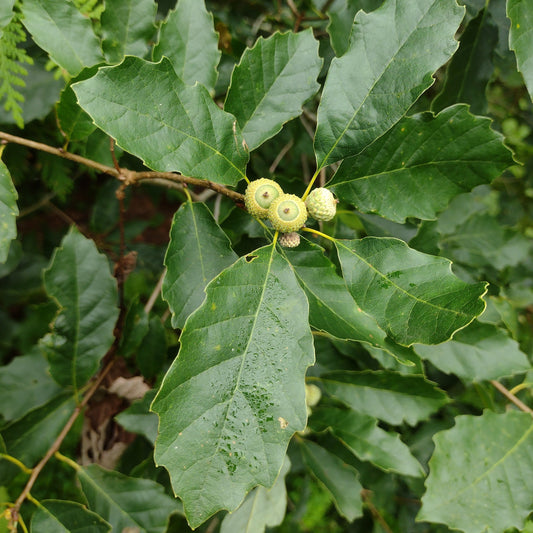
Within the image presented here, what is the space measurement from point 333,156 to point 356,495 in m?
1.01

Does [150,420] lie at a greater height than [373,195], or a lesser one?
lesser

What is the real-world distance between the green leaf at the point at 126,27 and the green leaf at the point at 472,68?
0.80 m

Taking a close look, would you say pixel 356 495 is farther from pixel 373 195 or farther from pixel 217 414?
pixel 373 195

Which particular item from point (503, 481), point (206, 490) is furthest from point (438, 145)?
point (503, 481)

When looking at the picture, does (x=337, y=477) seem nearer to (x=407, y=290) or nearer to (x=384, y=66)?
(x=407, y=290)

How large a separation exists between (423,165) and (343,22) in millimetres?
455

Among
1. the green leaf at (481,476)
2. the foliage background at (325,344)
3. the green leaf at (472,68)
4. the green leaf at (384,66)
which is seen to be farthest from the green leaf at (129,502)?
the green leaf at (472,68)

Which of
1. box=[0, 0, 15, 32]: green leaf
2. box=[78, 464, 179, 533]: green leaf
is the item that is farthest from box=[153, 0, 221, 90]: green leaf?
box=[78, 464, 179, 533]: green leaf

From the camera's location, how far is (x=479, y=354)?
1.27 m

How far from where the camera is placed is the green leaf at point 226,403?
752 millimetres

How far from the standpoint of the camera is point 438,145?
0.92m

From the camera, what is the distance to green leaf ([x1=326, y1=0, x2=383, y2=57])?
3.64 feet

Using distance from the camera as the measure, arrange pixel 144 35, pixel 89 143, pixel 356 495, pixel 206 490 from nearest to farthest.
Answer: pixel 206 490 → pixel 144 35 → pixel 89 143 → pixel 356 495

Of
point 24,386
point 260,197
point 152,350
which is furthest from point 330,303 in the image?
point 24,386
